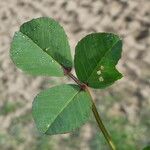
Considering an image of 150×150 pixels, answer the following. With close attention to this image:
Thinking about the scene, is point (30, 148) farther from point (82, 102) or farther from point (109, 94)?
point (82, 102)

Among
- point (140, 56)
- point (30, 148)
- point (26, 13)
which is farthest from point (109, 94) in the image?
point (26, 13)

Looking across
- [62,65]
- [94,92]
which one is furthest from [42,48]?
[94,92]

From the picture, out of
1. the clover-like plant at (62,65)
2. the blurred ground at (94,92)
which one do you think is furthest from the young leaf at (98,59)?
the blurred ground at (94,92)

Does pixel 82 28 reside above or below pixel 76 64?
below

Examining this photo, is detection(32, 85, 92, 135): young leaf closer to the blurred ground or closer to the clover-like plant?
the clover-like plant

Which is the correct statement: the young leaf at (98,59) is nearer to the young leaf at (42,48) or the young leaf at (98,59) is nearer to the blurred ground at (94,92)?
the young leaf at (42,48)

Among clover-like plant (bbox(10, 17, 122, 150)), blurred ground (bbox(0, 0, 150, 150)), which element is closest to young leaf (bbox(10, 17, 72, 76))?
clover-like plant (bbox(10, 17, 122, 150))

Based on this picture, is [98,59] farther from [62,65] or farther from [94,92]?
[94,92]
